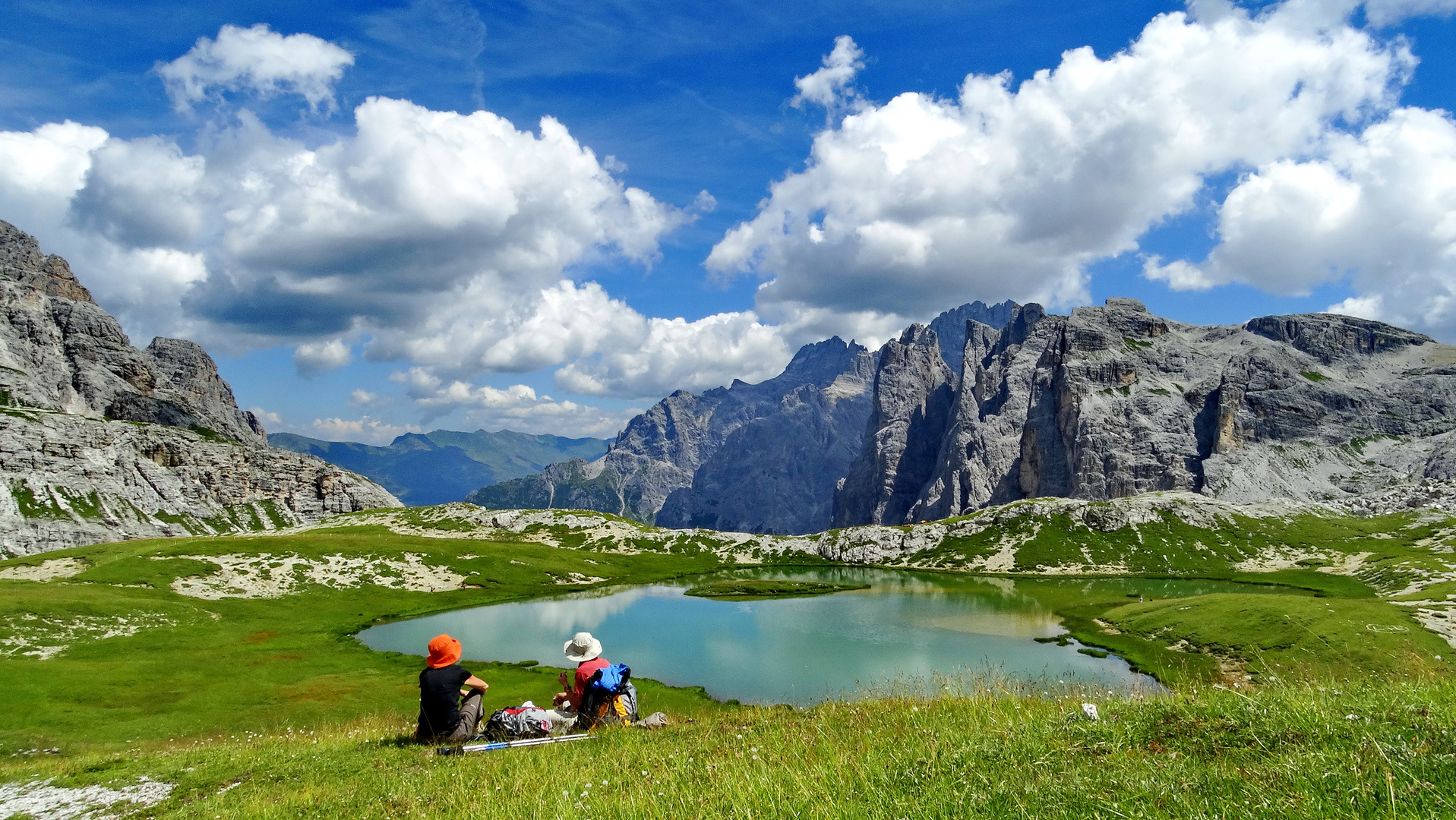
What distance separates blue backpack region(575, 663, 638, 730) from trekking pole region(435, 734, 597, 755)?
128cm

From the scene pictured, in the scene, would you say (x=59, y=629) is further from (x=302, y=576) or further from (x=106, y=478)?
(x=106, y=478)

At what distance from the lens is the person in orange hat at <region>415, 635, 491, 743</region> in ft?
53.3

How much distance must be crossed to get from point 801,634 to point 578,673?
2067 inches

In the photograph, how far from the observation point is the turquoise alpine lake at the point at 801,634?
47531mm

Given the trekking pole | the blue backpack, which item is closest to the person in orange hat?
the trekking pole

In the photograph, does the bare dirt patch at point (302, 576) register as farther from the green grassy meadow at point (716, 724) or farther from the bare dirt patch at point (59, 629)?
the bare dirt patch at point (59, 629)

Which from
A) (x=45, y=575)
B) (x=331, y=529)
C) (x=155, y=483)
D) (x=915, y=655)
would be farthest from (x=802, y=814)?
(x=155, y=483)

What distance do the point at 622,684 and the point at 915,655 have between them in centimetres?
4344

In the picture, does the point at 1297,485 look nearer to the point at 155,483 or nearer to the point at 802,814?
the point at 802,814

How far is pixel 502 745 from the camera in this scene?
581 inches

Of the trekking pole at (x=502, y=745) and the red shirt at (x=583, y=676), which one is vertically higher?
the red shirt at (x=583, y=676)

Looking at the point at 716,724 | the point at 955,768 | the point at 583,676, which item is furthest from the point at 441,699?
the point at 955,768

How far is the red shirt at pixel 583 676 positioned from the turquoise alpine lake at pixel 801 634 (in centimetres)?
812

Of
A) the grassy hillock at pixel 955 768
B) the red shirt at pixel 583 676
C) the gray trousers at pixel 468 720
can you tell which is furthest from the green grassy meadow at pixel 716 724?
the red shirt at pixel 583 676
